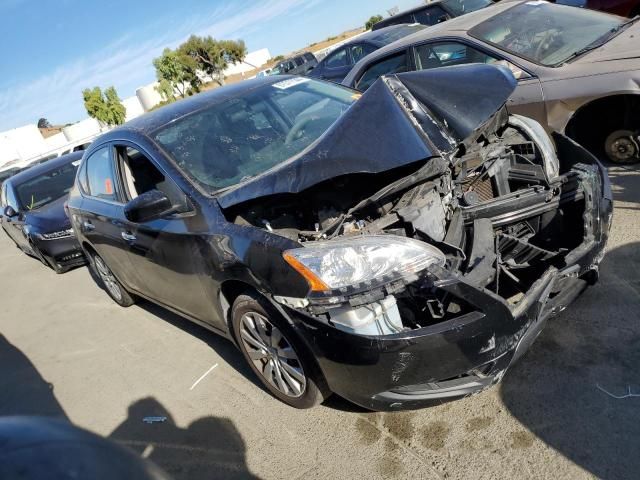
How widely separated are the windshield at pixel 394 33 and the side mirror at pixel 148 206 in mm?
6592

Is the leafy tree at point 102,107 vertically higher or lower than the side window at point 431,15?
higher

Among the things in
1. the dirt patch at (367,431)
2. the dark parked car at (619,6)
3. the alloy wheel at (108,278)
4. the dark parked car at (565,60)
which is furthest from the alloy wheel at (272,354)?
the dark parked car at (619,6)

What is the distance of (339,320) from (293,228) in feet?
2.48

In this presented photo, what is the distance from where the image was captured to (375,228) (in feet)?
8.33

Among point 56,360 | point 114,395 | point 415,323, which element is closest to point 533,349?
point 415,323

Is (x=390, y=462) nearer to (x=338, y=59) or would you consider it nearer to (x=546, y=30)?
(x=546, y=30)

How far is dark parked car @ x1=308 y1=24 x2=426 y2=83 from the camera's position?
27.9 ft

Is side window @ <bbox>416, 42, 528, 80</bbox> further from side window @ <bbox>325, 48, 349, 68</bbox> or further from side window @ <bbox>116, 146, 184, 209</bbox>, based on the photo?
side window @ <bbox>325, 48, 349, 68</bbox>

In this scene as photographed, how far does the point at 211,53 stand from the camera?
5444cm

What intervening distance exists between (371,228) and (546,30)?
3785mm

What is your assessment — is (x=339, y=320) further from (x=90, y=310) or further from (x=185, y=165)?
(x=90, y=310)

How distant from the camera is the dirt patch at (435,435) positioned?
2398 mm

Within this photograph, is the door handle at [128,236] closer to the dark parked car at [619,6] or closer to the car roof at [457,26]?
the car roof at [457,26]

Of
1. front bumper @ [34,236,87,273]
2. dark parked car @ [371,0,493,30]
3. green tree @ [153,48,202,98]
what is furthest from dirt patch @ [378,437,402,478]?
green tree @ [153,48,202,98]
